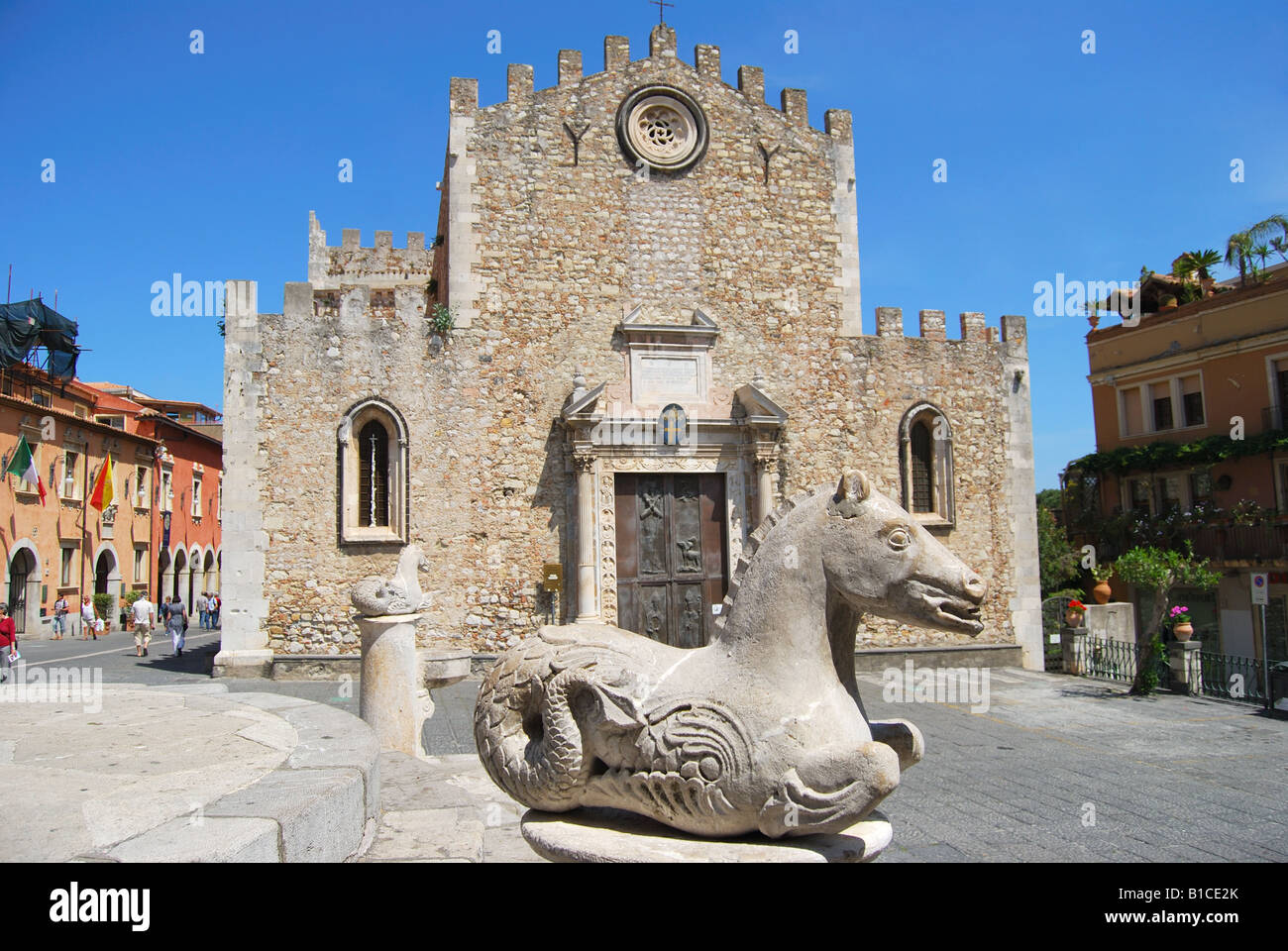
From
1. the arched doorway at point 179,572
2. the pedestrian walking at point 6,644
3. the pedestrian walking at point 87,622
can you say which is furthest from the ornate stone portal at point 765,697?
the arched doorway at point 179,572

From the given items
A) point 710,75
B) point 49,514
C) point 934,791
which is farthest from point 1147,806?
point 49,514

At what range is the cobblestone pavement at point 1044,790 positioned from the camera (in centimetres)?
497

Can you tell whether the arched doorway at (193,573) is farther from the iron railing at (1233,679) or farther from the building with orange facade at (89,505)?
the iron railing at (1233,679)

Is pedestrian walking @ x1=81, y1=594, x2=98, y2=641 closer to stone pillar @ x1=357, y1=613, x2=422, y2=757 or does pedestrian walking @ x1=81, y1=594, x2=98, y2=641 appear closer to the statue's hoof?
stone pillar @ x1=357, y1=613, x2=422, y2=757

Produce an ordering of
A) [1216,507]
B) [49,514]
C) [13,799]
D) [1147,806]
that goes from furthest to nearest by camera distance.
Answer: [49,514] → [1216,507] → [1147,806] → [13,799]

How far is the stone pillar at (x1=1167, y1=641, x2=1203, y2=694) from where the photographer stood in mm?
12789

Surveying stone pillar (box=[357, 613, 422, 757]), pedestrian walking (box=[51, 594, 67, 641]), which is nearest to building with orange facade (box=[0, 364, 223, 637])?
pedestrian walking (box=[51, 594, 67, 641])

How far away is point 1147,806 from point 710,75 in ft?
43.8

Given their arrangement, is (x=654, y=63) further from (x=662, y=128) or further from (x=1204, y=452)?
(x=1204, y=452)

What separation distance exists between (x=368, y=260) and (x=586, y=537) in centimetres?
1633

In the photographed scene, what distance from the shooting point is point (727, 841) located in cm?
301

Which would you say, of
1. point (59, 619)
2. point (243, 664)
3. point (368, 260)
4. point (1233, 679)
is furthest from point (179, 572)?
point (1233, 679)
